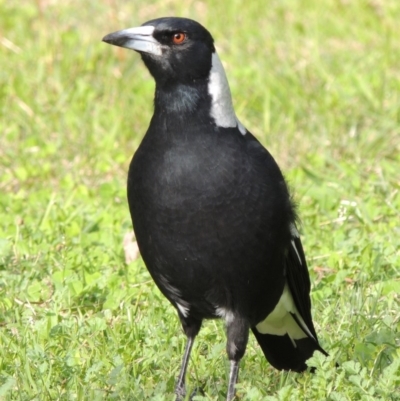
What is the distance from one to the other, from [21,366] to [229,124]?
1080 millimetres

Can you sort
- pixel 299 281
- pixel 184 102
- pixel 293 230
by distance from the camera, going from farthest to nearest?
pixel 299 281
pixel 293 230
pixel 184 102

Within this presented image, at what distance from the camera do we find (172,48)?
333 cm

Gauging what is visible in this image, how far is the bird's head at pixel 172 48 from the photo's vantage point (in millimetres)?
3312

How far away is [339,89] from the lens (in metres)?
6.42

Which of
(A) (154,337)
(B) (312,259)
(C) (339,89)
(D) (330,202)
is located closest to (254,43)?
(C) (339,89)

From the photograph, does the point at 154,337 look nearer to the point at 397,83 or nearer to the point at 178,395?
the point at 178,395

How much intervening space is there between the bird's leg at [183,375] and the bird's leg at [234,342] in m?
0.16

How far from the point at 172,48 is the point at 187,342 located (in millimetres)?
1032

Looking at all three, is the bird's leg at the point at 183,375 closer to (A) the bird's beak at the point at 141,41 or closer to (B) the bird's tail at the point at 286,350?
(B) the bird's tail at the point at 286,350

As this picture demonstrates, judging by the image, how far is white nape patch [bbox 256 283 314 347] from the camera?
3660 mm

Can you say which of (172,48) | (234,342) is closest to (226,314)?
(234,342)

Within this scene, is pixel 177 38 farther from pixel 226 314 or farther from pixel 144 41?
pixel 226 314

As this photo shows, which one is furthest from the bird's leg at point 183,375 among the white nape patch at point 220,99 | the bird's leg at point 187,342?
the white nape patch at point 220,99

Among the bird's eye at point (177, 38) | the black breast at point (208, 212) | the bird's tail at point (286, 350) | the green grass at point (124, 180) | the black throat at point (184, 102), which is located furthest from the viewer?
the bird's tail at point (286, 350)
